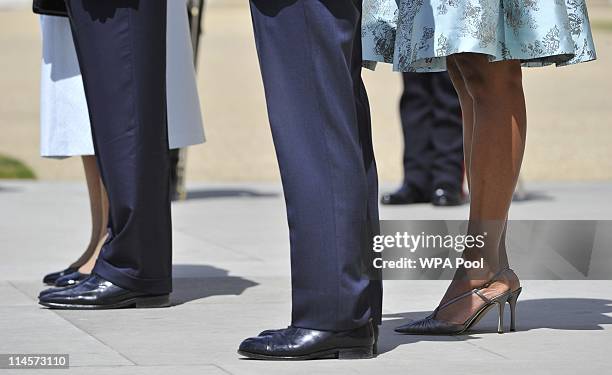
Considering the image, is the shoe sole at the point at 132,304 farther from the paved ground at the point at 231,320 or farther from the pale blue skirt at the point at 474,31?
the pale blue skirt at the point at 474,31

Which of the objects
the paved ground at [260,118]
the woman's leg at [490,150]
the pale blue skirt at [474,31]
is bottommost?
the paved ground at [260,118]

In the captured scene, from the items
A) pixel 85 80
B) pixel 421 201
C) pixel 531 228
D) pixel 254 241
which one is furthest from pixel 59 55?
pixel 421 201

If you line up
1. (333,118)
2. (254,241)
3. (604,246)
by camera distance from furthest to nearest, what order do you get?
(254,241), (604,246), (333,118)

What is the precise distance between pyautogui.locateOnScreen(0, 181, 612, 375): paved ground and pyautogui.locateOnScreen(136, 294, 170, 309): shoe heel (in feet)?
0.16

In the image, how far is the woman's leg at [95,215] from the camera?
475 centimetres

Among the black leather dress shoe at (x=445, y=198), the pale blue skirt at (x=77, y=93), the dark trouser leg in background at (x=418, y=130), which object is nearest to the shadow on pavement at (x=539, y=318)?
the pale blue skirt at (x=77, y=93)

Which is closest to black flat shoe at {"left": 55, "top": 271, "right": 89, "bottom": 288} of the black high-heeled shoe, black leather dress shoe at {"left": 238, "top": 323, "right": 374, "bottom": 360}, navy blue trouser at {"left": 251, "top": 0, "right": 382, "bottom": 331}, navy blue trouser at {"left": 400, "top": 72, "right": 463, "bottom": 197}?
the black high-heeled shoe

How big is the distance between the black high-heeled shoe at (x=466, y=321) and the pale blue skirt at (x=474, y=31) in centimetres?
61

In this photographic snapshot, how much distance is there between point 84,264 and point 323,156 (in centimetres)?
174

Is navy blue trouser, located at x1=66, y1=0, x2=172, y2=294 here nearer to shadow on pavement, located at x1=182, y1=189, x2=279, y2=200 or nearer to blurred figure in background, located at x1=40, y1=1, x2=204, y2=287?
blurred figure in background, located at x1=40, y1=1, x2=204, y2=287

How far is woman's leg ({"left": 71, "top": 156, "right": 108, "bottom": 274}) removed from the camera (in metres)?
4.75

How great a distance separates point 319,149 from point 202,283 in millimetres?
1649

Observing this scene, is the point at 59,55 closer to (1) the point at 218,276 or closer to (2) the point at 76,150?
(2) the point at 76,150

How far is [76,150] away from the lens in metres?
4.78
